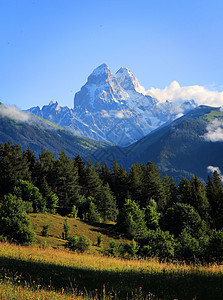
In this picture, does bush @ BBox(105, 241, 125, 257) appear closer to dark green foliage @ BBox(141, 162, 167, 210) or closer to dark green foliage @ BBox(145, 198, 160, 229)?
dark green foliage @ BBox(145, 198, 160, 229)

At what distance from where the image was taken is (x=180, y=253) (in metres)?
31.7

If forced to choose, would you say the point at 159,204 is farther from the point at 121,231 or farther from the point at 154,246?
the point at 154,246

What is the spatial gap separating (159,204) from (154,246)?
41.5 m

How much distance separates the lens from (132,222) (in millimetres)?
57000

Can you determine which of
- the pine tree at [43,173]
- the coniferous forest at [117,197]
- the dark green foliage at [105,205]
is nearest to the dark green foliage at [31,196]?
the coniferous forest at [117,197]

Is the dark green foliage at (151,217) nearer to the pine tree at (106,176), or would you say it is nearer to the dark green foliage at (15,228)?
the pine tree at (106,176)

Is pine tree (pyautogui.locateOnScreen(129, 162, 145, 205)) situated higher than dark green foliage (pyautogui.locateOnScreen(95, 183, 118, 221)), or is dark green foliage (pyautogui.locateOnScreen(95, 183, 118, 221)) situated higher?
pine tree (pyautogui.locateOnScreen(129, 162, 145, 205))

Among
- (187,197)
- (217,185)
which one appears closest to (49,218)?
(187,197)

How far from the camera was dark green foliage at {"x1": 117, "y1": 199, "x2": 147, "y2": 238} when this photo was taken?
5694 centimetres

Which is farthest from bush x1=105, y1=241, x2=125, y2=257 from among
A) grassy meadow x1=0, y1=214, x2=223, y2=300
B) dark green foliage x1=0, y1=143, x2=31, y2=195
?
dark green foliage x1=0, y1=143, x2=31, y2=195

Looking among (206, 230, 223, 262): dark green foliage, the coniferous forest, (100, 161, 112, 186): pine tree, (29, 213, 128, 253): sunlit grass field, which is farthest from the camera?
(100, 161, 112, 186): pine tree

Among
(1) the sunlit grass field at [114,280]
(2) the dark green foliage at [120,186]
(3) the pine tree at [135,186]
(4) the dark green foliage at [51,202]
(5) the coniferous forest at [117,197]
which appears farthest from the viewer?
(2) the dark green foliage at [120,186]

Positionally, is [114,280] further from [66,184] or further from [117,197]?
[117,197]

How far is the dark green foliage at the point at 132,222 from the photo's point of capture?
5694cm
